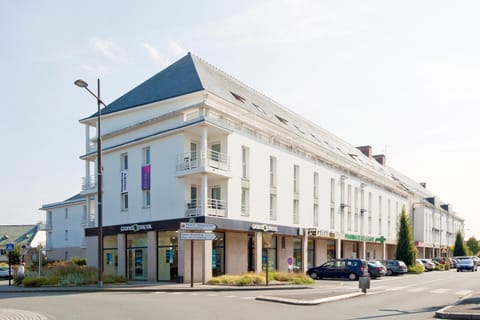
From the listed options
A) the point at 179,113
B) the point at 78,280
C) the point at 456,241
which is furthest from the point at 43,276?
the point at 456,241

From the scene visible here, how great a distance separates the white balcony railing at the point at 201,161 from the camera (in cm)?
2976

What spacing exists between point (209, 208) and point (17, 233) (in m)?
66.5

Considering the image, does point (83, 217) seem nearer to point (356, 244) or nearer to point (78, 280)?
point (356, 244)

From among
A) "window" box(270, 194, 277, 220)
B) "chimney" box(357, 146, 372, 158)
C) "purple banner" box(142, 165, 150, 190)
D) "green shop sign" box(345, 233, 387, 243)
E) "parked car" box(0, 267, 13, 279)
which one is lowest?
"parked car" box(0, 267, 13, 279)

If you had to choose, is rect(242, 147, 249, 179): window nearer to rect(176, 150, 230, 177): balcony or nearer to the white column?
rect(176, 150, 230, 177): balcony

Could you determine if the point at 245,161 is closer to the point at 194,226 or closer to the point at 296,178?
the point at 296,178

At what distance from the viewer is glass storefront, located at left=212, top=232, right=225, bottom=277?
104ft

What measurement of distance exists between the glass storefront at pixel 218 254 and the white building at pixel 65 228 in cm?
3183

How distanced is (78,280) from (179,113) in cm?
1074

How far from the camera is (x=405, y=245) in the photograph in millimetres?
52844

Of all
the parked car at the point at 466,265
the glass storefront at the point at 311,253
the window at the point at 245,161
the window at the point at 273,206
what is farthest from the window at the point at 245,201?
the parked car at the point at 466,265

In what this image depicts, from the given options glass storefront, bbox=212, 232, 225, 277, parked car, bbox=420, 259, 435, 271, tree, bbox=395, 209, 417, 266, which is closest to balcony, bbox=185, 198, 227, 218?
glass storefront, bbox=212, 232, 225, 277

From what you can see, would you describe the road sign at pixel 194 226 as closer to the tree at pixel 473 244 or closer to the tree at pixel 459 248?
the tree at pixel 459 248

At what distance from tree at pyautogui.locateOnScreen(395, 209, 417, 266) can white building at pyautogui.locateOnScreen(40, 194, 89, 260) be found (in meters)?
33.8
